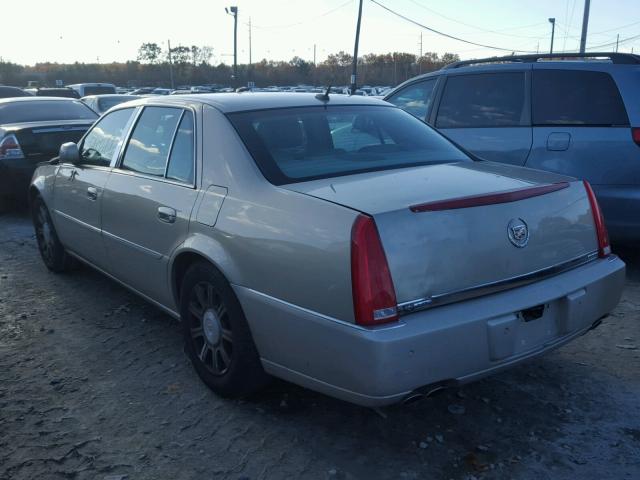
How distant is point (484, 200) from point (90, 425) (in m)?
2.23

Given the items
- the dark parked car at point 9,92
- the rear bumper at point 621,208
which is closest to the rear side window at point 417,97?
the rear bumper at point 621,208

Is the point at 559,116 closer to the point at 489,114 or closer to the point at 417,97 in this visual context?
the point at 489,114

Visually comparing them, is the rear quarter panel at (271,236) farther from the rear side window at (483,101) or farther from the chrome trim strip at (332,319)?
the rear side window at (483,101)

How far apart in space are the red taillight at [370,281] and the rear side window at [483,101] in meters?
3.84

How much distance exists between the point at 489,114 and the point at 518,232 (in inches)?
141

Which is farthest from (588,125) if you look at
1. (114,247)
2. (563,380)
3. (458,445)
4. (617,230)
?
(114,247)

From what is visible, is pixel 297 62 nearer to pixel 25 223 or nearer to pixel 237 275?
pixel 25 223

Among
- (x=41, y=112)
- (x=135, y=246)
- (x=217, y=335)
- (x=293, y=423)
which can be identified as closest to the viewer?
(x=293, y=423)

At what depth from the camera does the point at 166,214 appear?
3676mm

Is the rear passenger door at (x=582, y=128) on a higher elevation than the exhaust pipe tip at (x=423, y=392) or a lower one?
higher

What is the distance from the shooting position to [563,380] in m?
3.57

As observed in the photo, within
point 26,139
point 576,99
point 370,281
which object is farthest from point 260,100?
point 26,139

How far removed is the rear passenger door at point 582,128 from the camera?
17.4 feet

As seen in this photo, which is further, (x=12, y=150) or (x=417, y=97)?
(x=12, y=150)
